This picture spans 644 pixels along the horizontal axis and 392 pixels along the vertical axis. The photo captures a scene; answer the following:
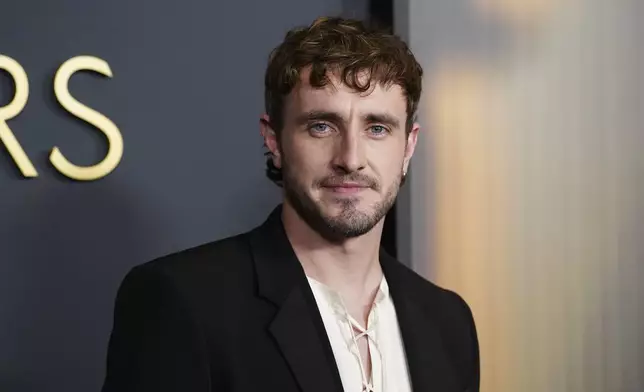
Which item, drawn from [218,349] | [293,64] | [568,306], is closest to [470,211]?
[568,306]

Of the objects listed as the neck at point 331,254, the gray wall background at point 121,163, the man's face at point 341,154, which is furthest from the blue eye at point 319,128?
the gray wall background at point 121,163

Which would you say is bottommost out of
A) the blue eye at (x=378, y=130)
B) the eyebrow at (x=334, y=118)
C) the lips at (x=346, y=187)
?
the lips at (x=346, y=187)

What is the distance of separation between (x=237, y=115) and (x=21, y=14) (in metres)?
0.40

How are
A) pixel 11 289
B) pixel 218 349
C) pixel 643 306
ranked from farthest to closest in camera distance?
pixel 643 306 < pixel 11 289 < pixel 218 349

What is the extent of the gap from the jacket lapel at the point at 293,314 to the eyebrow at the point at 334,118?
0.50 ft

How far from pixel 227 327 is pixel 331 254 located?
180 millimetres

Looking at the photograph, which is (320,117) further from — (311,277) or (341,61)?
(311,277)

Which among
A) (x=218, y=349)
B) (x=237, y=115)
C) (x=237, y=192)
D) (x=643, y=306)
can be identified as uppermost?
(x=237, y=115)

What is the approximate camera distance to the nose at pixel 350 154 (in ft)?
3.34

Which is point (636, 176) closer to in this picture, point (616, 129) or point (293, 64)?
point (616, 129)

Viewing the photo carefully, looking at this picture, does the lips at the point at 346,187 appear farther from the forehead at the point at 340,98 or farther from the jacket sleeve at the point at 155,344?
the jacket sleeve at the point at 155,344

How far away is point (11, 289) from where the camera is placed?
1.40 m

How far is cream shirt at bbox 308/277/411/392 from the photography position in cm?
105

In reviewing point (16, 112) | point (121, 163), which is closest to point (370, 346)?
point (121, 163)
